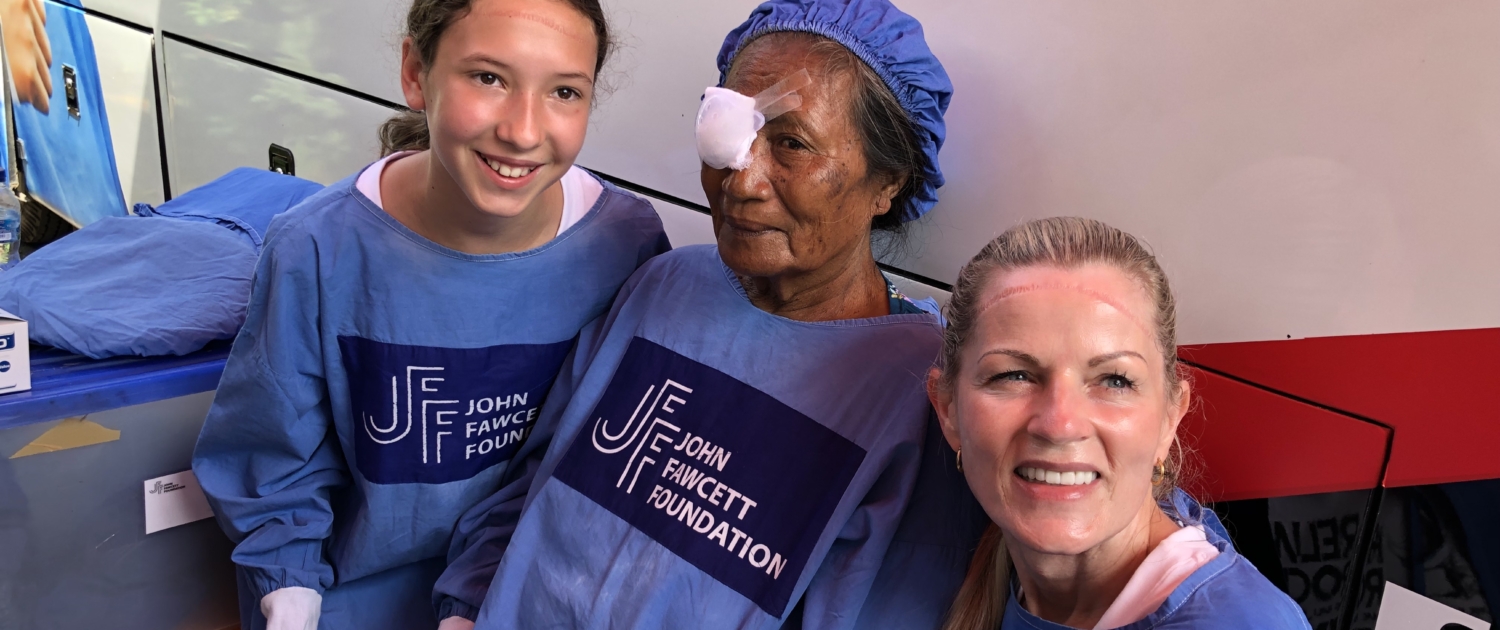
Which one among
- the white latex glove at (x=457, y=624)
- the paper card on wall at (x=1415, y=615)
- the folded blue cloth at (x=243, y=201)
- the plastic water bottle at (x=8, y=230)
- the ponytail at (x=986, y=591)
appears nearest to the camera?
the paper card on wall at (x=1415, y=615)

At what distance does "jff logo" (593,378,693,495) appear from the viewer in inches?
55.7

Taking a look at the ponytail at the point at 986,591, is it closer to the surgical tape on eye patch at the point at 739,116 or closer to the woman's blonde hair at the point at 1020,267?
the woman's blonde hair at the point at 1020,267

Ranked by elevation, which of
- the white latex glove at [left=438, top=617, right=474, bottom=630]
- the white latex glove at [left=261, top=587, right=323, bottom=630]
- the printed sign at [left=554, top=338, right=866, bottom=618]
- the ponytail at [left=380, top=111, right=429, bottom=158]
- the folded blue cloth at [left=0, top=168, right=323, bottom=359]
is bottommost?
the white latex glove at [left=261, top=587, right=323, bottom=630]

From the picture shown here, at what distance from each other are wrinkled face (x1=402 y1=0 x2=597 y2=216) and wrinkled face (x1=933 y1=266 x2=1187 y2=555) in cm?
72

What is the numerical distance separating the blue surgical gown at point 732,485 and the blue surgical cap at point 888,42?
0.92 ft

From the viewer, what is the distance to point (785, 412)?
4.45 ft

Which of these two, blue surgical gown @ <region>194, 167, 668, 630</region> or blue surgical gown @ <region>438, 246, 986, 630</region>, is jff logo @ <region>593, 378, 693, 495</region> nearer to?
blue surgical gown @ <region>438, 246, 986, 630</region>

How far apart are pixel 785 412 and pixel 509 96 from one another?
60 centimetres

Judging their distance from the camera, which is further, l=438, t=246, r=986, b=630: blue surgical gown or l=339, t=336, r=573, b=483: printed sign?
l=339, t=336, r=573, b=483: printed sign

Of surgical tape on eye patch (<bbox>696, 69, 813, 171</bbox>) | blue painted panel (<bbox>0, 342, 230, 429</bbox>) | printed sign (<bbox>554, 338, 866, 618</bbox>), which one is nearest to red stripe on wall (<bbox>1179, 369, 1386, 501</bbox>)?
printed sign (<bbox>554, 338, 866, 618</bbox>)

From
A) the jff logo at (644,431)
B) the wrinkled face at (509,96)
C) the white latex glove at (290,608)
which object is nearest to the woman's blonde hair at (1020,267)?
the jff logo at (644,431)

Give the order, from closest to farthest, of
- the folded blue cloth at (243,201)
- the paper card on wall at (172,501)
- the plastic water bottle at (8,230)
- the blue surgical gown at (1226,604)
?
the blue surgical gown at (1226,604), the paper card on wall at (172,501), the folded blue cloth at (243,201), the plastic water bottle at (8,230)

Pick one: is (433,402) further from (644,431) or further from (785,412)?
(785,412)

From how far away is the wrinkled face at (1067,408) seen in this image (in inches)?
39.3
